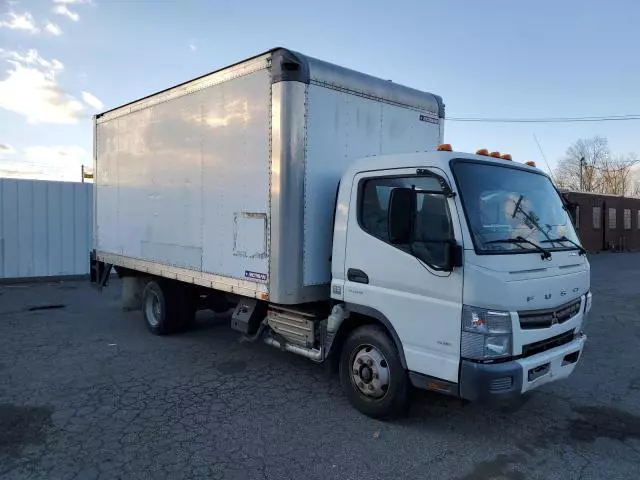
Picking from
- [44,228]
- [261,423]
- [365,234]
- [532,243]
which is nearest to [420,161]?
[365,234]

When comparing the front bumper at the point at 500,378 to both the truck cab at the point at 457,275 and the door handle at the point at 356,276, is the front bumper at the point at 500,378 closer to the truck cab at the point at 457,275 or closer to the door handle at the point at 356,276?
the truck cab at the point at 457,275

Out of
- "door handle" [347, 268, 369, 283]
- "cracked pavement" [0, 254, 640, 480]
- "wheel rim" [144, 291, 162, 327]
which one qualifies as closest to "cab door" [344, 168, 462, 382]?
"door handle" [347, 268, 369, 283]

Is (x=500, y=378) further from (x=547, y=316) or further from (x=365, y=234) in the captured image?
(x=365, y=234)

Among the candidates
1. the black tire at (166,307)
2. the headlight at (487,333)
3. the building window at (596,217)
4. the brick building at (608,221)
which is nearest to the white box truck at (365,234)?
the headlight at (487,333)

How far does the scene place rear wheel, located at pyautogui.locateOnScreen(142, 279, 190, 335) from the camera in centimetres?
787

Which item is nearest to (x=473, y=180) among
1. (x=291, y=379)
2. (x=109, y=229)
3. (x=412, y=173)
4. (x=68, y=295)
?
(x=412, y=173)

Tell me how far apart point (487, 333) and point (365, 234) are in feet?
4.81

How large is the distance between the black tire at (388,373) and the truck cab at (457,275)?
0.04ft

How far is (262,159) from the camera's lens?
17.5 feet

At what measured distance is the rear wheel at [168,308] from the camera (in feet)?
25.8

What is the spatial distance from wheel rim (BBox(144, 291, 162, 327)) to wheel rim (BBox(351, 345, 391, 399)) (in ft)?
14.2

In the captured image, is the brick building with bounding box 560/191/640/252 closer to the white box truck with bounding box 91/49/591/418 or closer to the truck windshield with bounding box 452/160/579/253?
the truck windshield with bounding box 452/160/579/253

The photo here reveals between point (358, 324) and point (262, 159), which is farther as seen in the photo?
point (262, 159)

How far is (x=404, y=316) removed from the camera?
4379 millimetres
